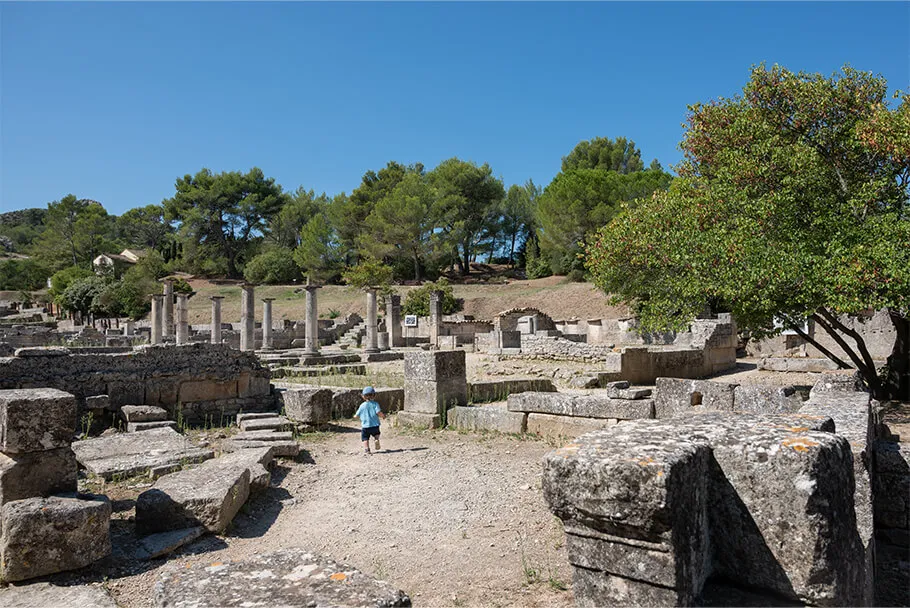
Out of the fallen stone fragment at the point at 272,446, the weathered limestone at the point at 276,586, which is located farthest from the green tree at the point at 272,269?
the weathered limestone at the point at 276,586

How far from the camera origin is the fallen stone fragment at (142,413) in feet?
36.4

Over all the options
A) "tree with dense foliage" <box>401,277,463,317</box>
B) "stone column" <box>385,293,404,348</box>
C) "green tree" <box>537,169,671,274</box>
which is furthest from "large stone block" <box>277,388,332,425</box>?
"green tree" <box>537,169,671,274</box>

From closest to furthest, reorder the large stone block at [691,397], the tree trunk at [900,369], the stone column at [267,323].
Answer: the large stone block at [691,397]
the tree trunk at [900,369]
the stone column at [267,323]

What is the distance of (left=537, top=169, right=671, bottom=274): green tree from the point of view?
48.8 metres

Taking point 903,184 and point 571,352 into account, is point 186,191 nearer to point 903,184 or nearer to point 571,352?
point 571,352

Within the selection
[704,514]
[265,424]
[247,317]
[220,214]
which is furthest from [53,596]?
[220,214]

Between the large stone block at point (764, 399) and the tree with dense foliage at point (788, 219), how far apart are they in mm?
2030

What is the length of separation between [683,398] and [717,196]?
437 centimetres

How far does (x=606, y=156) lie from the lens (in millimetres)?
61500

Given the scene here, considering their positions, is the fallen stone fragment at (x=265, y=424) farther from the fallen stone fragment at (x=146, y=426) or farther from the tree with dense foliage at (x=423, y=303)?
the tree with dense foliage at (x=423, y=303)

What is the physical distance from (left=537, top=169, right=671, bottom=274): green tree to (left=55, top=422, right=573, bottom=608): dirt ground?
132 feet

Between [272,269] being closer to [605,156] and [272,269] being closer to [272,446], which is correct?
[605,156]

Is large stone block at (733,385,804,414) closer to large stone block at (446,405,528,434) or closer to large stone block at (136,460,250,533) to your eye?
large stone block at (446,405,528,434)

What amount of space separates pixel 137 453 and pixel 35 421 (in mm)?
3301
